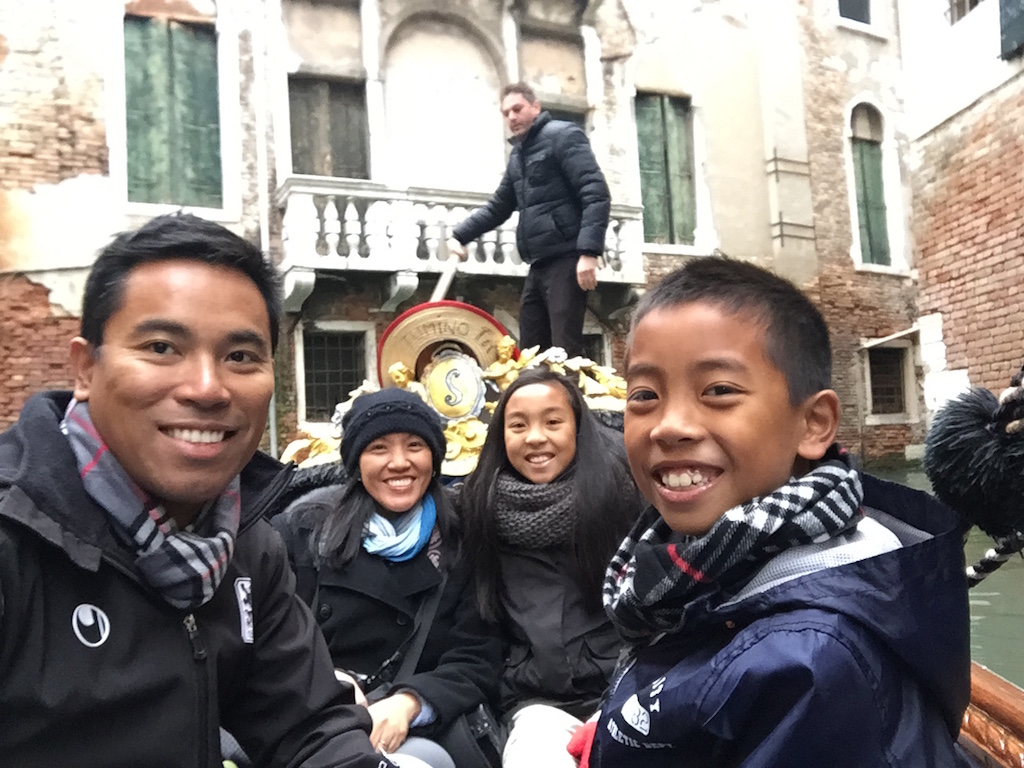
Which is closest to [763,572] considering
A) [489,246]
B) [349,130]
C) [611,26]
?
[489,246]

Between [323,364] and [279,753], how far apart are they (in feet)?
13.3

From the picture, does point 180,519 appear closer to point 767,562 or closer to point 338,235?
point 767,562

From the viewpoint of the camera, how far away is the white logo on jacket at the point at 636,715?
633mm

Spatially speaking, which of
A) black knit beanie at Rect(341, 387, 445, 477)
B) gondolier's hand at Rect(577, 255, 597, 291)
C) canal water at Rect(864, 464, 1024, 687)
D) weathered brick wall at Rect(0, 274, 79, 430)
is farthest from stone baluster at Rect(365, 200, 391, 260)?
canal water at Rect(864, 464, 1024, 687)

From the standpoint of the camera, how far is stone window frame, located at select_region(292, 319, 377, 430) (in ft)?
15.0

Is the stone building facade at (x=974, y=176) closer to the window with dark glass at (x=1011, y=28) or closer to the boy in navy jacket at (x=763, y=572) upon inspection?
the window with dark glass at (x=1011, y=28)

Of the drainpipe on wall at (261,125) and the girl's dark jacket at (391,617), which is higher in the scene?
the drainpipe on wall at (261,125)

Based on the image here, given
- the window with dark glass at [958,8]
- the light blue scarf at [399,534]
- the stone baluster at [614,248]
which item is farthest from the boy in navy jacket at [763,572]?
the stone baluster at [614,248]

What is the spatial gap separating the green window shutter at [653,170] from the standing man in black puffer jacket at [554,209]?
9.34ft

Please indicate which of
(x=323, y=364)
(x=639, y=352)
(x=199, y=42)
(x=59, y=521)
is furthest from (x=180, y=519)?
(x=199, y=42)

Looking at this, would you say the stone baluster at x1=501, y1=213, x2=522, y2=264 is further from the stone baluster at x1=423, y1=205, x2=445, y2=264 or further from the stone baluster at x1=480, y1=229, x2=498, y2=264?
the stone baluster at x1=423, y1=205, x2=445, y2=264

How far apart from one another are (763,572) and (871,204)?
499 cm

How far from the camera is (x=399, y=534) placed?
1.45 metres

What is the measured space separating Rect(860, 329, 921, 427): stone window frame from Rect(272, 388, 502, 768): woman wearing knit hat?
3.72 metres
